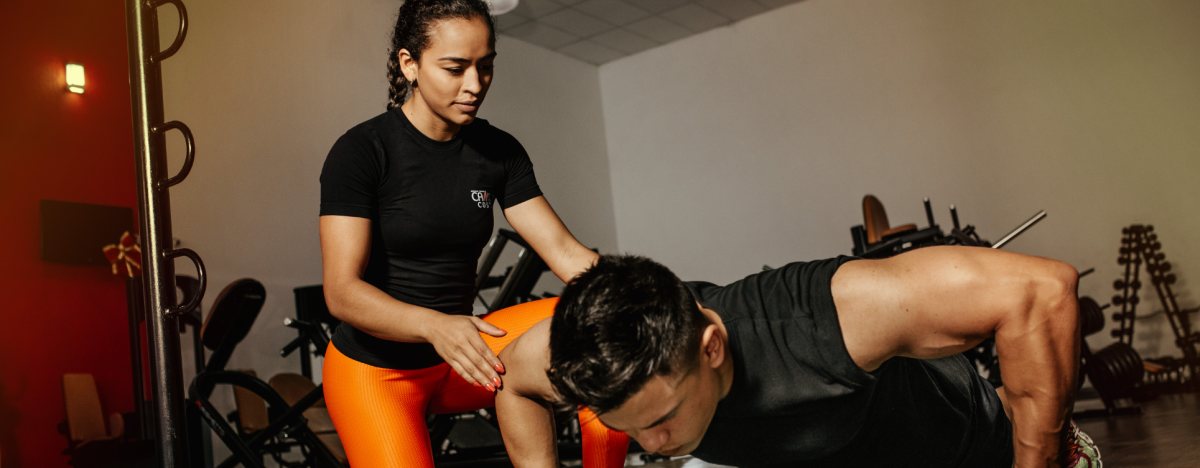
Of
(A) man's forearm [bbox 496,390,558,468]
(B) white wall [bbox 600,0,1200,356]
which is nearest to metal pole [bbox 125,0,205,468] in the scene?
(A) man's forearm [bbox 496,390,558,468]

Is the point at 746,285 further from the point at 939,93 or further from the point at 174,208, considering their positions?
the point at 939,93

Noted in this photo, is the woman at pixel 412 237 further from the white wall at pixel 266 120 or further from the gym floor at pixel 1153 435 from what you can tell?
the white wall at pixel 266 120

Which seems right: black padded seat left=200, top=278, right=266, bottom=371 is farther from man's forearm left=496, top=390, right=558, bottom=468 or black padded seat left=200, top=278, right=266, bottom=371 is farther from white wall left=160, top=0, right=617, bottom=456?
man's forearm left=496, top=390, right=558, bottom=468

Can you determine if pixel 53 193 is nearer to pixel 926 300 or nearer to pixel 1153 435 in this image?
pixel 926 300

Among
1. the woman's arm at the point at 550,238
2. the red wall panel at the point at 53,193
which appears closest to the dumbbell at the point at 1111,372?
the woman's arm at the point at 550,238

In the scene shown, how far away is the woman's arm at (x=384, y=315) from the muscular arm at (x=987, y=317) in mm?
552

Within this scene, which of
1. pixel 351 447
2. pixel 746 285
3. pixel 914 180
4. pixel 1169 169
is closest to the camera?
pixel 746 285

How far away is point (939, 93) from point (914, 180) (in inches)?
28.7

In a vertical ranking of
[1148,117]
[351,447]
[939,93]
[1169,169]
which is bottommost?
[351,447]

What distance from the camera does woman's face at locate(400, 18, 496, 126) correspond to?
4.56 feet

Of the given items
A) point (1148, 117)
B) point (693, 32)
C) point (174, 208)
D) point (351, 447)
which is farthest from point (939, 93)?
point (351, 447)

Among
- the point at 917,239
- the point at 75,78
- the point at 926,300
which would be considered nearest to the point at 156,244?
the point at 926,300

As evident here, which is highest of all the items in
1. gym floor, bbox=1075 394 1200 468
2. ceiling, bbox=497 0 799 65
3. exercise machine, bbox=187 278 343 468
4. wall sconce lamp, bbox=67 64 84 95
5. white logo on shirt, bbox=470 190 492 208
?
ceiling, bbox=497 0 799 65

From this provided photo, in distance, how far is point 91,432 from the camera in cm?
348
